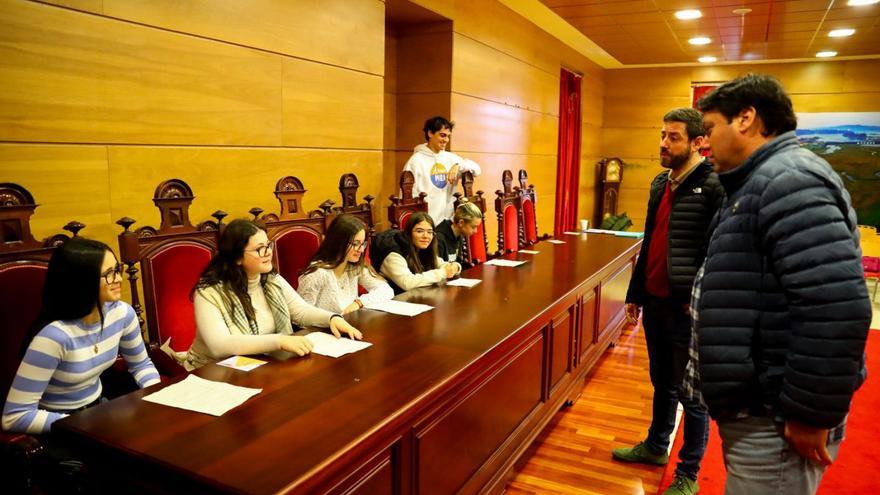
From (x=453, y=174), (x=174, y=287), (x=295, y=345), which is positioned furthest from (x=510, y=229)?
(x=295, y=345)

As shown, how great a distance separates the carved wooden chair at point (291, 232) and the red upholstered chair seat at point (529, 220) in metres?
2.31

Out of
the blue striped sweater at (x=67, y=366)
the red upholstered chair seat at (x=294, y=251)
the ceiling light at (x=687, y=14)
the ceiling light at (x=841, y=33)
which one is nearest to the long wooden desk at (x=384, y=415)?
the blue striped sweater at (x=67, y=366)

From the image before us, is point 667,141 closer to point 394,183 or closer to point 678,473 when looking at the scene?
point 678,473

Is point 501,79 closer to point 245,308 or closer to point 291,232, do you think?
point 291,232

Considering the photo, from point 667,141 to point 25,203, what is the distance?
226 centimetres

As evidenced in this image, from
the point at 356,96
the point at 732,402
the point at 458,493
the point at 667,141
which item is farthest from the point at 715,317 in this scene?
the point at 356,96

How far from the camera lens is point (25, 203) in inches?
78.8

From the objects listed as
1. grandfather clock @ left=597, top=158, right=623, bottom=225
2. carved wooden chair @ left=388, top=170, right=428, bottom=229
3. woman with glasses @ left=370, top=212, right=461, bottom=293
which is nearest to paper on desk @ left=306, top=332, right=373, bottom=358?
woman with glasses @ left=370, top=212, right=461, bottom=293

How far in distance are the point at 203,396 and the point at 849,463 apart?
8.98 ft

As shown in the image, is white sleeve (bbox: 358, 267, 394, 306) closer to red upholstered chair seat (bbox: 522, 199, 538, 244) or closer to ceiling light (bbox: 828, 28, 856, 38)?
red upholstered chair seat (bbox: 522, 199, 538, 244)

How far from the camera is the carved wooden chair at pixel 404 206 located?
356 cm

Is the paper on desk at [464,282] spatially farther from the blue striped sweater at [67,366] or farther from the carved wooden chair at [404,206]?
the blue striped sweater at [67,366]

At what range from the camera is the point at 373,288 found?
110 inches

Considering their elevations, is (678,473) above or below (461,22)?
below
